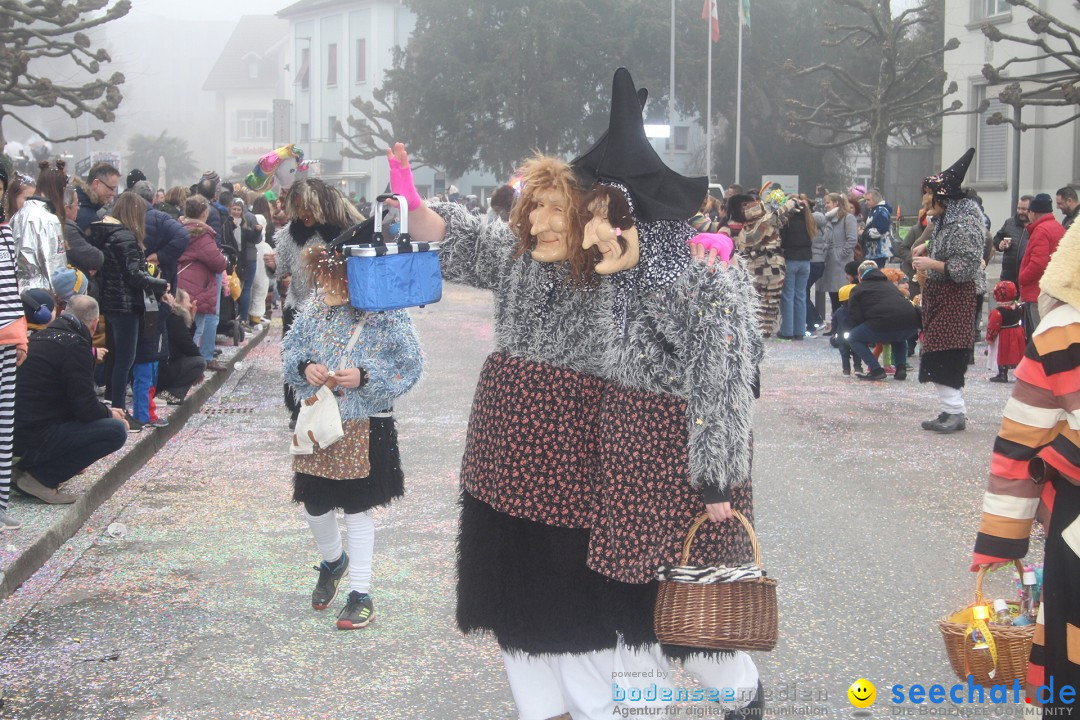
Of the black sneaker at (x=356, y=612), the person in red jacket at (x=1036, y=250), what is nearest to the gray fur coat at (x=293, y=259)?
the black sneaker at (x=356, y=612)

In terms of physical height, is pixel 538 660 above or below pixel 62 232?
below

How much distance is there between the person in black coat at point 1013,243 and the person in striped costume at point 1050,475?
10.4m

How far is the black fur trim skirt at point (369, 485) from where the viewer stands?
4.91m

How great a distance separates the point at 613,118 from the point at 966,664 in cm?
184

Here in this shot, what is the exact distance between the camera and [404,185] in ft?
11.9

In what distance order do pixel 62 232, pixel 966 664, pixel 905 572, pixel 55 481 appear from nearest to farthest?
A: pixel 966 664, pixel 905 572, pixel 55 481, pixel 62 232

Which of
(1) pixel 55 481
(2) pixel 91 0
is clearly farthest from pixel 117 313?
(2) pixel 91 0

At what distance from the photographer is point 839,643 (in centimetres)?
479

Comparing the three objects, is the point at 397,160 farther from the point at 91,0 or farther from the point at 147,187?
the point at 91,0

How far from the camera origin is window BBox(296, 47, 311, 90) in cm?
6819

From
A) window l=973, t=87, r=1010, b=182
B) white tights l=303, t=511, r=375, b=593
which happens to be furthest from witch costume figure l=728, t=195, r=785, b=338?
window l=973, t=87, r=1010, b=182

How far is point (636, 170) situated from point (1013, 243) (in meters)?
10.9

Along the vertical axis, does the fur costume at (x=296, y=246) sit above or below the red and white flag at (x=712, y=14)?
below

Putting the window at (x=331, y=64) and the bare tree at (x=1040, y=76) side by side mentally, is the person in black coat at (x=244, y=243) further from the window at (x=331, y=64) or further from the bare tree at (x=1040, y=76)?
the window at (x=331, y=64)
